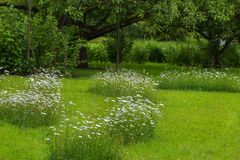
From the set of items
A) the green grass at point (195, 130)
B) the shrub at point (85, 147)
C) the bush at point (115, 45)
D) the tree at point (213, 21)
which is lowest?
the green grass at point (195, 130)

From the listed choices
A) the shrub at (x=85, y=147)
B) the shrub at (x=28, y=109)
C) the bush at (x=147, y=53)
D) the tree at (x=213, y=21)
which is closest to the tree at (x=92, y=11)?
the tree at (x=213, y=21)

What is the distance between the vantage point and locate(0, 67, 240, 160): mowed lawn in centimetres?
870

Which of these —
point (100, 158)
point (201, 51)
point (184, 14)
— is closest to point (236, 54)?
point (201, 51)

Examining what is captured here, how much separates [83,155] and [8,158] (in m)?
1.20

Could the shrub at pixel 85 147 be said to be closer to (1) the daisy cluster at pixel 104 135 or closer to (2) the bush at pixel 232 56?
(1) the daisy cluster at pixel 104 135

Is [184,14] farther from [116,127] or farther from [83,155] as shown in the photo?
[83,155]

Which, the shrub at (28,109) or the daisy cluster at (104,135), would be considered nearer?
the daisy cluster at (104,135)

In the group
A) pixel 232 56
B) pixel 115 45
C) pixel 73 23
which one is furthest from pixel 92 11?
pixel 232 56

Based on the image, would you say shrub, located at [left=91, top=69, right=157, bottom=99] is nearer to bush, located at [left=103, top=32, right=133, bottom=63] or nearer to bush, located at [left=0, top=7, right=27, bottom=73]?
Result: bush, located at [left=0, top=7, right=27, bottom=73]

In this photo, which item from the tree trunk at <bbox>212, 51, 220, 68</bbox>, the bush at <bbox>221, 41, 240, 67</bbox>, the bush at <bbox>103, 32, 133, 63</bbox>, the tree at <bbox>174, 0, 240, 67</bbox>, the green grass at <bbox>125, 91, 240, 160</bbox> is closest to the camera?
the green grass at <bbox>125, 91, 240, 160</bbox>

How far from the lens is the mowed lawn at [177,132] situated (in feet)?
28.6

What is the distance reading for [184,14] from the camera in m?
20.4

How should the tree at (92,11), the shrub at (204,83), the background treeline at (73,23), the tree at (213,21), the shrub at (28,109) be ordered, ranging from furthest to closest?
the tree at (213,21) → the tree at (92,11) → the background treeline at (73,23) → the shrub at (204,83) → the shrub at (28,109)

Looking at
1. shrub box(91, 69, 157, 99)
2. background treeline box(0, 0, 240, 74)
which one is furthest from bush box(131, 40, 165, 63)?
shrub box(91, 69, 157, 99)
